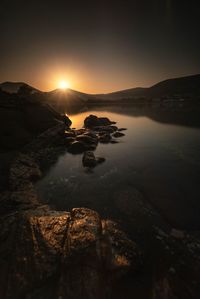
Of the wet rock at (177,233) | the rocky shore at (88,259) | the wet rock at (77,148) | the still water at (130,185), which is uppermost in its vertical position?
the rocky shore at (88,259)

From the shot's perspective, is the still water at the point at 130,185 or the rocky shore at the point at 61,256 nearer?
the rocky shore at the point at 61,256

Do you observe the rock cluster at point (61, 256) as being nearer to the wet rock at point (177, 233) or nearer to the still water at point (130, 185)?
the wet rock at point (177, 233)

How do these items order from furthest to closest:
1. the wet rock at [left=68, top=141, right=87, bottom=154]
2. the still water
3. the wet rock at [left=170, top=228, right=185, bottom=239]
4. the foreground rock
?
the wet rock at [left=68, top=141, right=87, bottom=154] < the still water < the wet rock at [left=170, top=228, right=185, bottom=239] < the foreground rock

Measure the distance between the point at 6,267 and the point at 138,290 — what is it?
3710 mm

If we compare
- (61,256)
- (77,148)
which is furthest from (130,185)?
(77,148)

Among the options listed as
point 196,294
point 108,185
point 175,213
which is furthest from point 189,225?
point 108,185

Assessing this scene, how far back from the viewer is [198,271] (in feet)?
15.5

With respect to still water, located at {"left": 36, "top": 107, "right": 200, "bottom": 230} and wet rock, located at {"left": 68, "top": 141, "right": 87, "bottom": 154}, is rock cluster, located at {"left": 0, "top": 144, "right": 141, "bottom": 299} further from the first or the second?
wet rock, located at {"left": 68, "top": 141, "right": 87, "bottom": 154}

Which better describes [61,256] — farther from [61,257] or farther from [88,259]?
[88,259]

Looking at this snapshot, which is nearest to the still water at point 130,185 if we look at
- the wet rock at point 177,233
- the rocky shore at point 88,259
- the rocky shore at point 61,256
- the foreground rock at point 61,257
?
the wet rock at point 177,233

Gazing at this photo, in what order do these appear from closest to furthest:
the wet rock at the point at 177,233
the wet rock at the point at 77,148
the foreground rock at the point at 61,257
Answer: the foreground rock at the point at 61,257 < the wet rock at the point at 177,233 < the wet rock at the point at 77,148

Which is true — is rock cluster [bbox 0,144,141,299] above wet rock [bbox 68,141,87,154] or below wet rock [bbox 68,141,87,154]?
above

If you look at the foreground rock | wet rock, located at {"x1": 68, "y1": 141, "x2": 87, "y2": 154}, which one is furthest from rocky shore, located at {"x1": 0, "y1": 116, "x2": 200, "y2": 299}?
wet rock, located at {"x1": 68, "y1": 141, "x2": 87, "y2": 154}

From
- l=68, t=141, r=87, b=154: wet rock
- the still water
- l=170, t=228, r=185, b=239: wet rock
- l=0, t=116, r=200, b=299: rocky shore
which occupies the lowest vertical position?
l=68, t=141, r=87, b=154: wet rock
